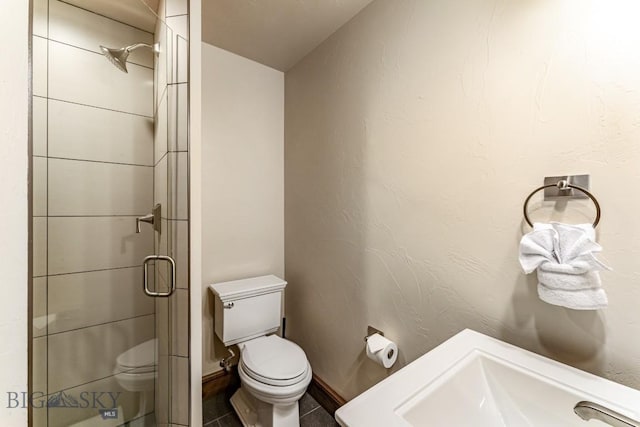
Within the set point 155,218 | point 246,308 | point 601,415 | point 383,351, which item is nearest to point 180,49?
point 155,218

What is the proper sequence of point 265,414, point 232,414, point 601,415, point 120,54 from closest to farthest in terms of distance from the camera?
point 601,415 < point 120,54 < point 265,414 < point 232,414

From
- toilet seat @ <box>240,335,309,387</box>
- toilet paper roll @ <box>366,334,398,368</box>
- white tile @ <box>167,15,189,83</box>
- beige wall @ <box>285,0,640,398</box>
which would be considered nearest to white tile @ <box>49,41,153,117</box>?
white tile @ <box>167,15,189,83</box>

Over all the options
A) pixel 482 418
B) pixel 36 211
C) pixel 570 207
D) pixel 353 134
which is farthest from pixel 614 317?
pixel 36 211

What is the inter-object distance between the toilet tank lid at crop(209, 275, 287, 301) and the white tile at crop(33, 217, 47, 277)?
0.98 m

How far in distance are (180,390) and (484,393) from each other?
1.26m

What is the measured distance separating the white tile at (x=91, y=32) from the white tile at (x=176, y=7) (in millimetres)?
169

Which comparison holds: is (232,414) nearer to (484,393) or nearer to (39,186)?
(484,393)

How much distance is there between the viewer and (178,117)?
1202 millimetres

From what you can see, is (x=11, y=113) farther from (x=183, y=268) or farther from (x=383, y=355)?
(x=383, y=355)

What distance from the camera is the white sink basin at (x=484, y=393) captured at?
0.58 metres

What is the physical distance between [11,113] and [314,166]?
4.50ft

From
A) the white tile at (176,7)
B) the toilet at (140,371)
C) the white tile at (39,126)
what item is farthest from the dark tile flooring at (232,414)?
the white tile at (176,7)

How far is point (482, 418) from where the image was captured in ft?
2.37

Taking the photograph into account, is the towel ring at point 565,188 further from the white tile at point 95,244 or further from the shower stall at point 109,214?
the white tile at point 95,244
